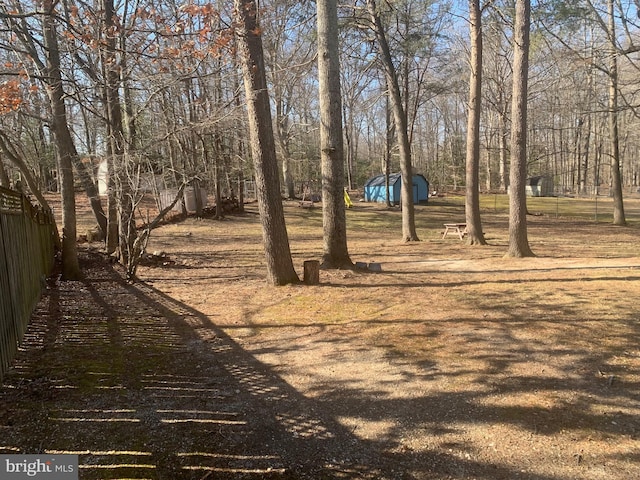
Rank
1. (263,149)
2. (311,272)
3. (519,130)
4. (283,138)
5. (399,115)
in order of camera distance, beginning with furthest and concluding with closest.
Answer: (283,138), (399,115), (519,130), (311,272), (263,149)

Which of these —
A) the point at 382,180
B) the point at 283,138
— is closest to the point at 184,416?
the point at 283,138

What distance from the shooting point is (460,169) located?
5072cm

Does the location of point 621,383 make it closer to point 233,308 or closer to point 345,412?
point 345,412

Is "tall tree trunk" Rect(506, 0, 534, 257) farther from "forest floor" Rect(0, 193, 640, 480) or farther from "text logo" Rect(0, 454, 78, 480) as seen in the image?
"text logo" Rect(0, 454, 78, 480)

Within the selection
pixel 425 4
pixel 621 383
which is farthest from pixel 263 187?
pixel 425 4

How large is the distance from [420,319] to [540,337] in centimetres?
141

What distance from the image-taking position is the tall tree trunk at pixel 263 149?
7.35 metres

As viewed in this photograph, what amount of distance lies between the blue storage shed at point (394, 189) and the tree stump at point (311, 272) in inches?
957

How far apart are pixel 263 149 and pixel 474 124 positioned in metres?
7.76

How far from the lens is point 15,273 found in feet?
15.5

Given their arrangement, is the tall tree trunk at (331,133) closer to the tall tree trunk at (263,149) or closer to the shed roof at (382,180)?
the tall tree trunk at (263,149)

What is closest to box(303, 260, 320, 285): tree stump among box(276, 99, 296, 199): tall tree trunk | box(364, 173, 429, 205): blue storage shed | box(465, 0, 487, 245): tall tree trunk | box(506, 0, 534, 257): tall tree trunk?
box(506, 0, 534, 257): tall tree trunk

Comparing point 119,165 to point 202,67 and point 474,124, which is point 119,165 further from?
point 474,124

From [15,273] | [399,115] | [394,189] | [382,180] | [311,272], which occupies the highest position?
[399,115]
